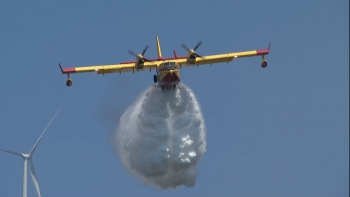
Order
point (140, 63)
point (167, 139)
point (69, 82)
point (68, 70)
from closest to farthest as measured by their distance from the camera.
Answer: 1. point (140, 63)
2. point (69, 82)
3. point (68, 70)
4. point (167, 139)

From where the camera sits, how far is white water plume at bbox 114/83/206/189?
5072 cm

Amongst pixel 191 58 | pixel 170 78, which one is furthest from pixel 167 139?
pixel 191 58

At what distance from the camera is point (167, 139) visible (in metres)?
51.0

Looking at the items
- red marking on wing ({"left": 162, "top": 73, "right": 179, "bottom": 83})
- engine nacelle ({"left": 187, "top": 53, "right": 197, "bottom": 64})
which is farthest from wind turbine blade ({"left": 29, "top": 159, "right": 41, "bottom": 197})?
engine nacelle ({"left": 187, "top": 53, "right": 197, "bottom": 64})

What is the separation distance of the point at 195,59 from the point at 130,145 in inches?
295

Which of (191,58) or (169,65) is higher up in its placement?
(191,58)

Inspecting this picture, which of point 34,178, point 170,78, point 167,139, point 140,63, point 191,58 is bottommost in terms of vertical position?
point 34,178

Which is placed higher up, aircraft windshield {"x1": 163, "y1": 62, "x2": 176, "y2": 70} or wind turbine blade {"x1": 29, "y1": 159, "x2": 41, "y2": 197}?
aircraft windshield {"x1": 163, "y1": 62, "x2": 176, "y2": 70}

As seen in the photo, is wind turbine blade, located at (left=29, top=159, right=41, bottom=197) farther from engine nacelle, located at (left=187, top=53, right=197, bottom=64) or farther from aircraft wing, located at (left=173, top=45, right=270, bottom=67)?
engine nacelle, located at (left=187, top=53, right=197, bottom=64)

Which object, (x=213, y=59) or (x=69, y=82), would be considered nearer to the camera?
(x=69, y=82)

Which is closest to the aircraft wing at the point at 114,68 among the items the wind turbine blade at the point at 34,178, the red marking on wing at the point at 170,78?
the red marking on wing at the point at 170,78

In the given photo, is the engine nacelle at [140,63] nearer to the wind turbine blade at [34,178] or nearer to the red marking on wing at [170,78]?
the red marking on wing at [170,78]

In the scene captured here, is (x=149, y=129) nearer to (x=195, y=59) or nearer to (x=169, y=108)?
(x=169, y=108)

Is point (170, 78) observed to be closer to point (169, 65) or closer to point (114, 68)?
point (169, 65)
